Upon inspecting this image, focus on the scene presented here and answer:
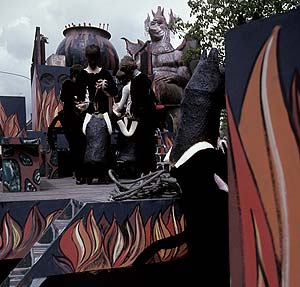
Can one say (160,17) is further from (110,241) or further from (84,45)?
(110,241)

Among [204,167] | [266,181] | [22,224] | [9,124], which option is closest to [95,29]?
[9,124]

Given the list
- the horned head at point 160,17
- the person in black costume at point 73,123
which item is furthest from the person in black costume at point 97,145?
the horned head at point 160,17

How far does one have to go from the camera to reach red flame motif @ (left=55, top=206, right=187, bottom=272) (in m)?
2.90

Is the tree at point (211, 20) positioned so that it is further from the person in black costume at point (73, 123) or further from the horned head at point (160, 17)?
the person in black costume at point (73, 123)

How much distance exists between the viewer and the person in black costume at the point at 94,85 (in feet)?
16.1

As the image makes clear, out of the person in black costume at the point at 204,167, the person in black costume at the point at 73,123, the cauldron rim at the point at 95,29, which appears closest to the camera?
the person in black costume at the point at 204,167

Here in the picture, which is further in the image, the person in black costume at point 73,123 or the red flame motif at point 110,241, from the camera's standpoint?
the person in black costume at point 73,123

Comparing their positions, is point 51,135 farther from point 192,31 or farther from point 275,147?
point 192,31

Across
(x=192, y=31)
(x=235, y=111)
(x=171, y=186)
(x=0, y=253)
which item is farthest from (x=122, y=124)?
(x=192, y=31)

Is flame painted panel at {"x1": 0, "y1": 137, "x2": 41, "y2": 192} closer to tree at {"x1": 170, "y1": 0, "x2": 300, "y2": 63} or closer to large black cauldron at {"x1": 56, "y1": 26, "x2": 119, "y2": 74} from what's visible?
large black cauldron at {"x1": 56, "y1": 26, "x2": 119, "y2": 74}

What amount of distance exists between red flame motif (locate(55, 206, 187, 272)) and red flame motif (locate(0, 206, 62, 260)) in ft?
1.16

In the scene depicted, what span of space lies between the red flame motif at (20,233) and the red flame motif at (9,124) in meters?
4.17

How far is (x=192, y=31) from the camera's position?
1266 centimetres

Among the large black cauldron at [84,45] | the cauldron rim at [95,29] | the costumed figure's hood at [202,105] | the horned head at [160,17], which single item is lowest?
the costumed figure's hood at [202,105]
